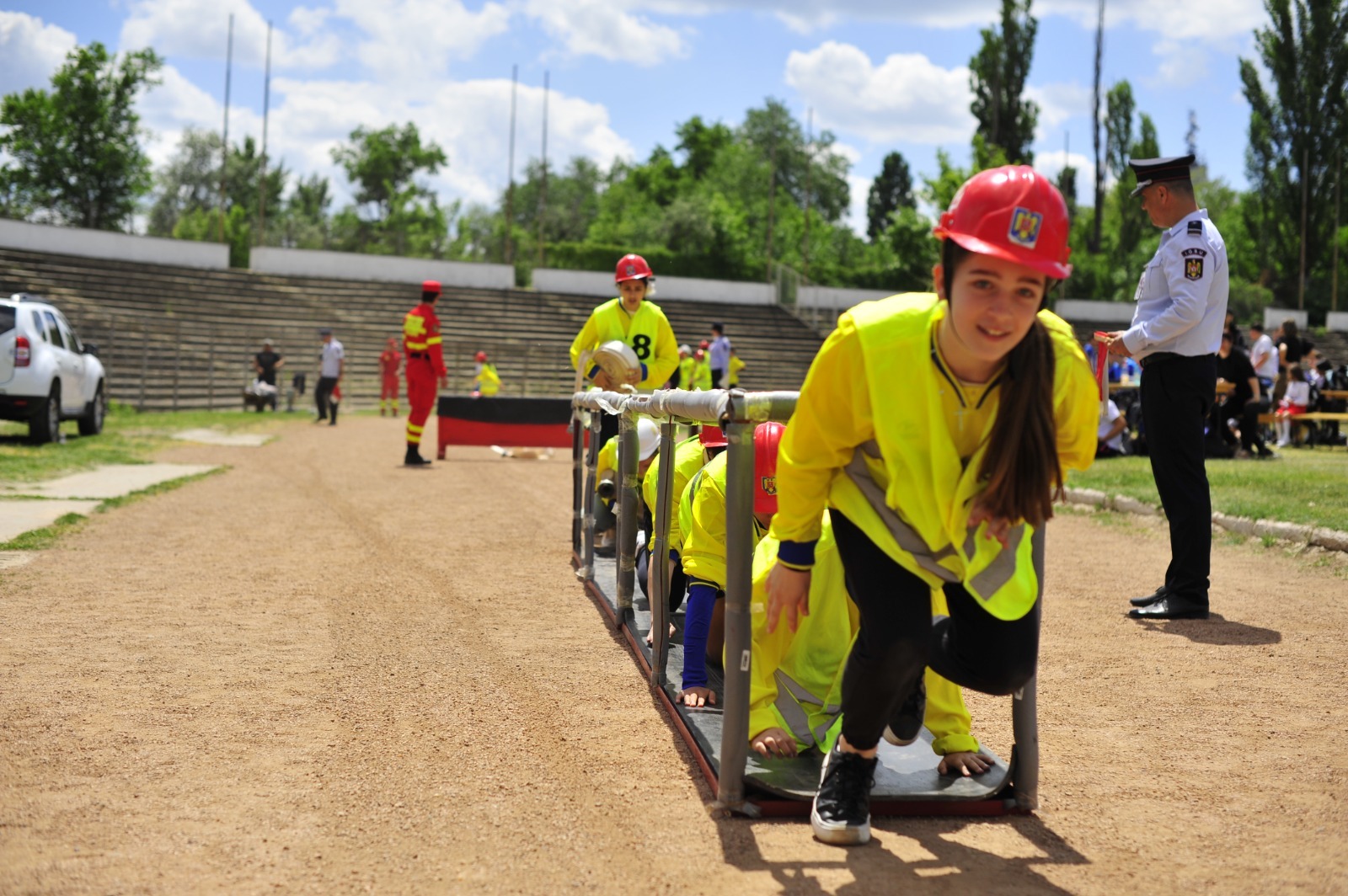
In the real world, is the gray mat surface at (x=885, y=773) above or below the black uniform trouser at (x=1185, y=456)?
below

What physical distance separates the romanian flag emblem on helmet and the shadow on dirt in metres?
3.49

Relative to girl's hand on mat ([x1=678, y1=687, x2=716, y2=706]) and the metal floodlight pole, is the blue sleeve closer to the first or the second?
girl's hand on mat ([x1=678, y1=687, x2=716, y2=706])

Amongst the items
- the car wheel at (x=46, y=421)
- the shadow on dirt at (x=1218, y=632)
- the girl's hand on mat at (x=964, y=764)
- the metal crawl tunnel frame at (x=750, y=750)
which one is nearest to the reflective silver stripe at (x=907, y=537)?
the metal crawl tunnel frame at (x=750, y=750)

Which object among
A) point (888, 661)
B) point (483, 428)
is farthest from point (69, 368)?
point (888, 661)

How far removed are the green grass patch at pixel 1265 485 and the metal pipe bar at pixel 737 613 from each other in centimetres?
604

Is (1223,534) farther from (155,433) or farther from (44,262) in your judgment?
(44,262)

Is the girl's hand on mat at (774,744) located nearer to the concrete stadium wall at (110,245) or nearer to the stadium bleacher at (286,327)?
the stadium bleacher at (286,327)

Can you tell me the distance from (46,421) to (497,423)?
213 inches

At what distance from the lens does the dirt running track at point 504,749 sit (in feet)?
9.21

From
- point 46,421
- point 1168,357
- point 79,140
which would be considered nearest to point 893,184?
point 79,140

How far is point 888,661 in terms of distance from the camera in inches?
112

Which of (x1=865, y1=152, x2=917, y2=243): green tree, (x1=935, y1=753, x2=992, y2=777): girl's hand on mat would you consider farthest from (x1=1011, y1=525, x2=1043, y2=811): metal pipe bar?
(x1=865, y1=152, x2=917, y2=243): green tree

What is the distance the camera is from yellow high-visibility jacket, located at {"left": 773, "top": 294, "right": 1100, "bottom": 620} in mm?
2715

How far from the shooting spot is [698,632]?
13.5 ft
